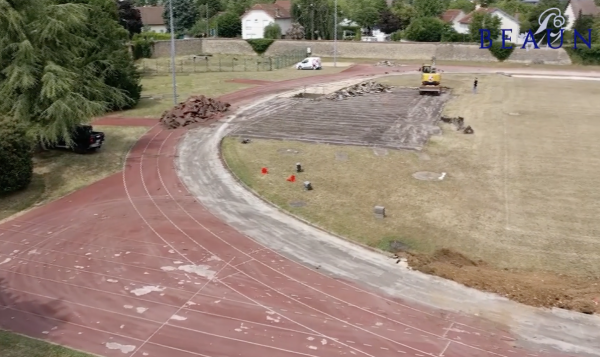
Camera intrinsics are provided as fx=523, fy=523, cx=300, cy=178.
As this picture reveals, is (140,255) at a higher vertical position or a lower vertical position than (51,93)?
lower

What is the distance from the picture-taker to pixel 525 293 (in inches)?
584

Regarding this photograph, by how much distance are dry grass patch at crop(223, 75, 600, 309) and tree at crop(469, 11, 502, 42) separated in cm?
4858

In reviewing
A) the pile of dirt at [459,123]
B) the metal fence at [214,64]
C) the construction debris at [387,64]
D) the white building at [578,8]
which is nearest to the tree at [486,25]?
the construction debris at [387,64]

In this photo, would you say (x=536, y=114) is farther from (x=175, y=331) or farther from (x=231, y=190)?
(x=175, y=331)

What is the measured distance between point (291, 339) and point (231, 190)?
11801mm

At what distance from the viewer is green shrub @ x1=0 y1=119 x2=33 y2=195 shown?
22.3 m

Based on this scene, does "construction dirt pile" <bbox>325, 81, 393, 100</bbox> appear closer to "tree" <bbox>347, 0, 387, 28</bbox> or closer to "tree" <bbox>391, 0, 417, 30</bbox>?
"tree" <bbox>391, 0, 417, 30</bbox>

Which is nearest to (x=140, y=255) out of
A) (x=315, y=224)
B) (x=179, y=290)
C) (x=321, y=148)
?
(x=179, y=290)

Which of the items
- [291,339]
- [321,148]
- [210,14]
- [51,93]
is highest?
[210,14]

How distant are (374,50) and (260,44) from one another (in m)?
18.5

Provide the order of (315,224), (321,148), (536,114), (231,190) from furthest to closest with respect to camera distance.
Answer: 1. (536,114)
2. (321,148)
3. (231,190)
4. (315,224)

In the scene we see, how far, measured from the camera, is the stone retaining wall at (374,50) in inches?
2904

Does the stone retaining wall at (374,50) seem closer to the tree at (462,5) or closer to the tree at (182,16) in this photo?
the tree at (182,16)

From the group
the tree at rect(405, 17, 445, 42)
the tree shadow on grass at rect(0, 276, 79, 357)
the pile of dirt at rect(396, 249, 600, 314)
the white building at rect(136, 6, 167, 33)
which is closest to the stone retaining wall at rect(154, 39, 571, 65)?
the tree at rect(405, 17, 445, 42)
